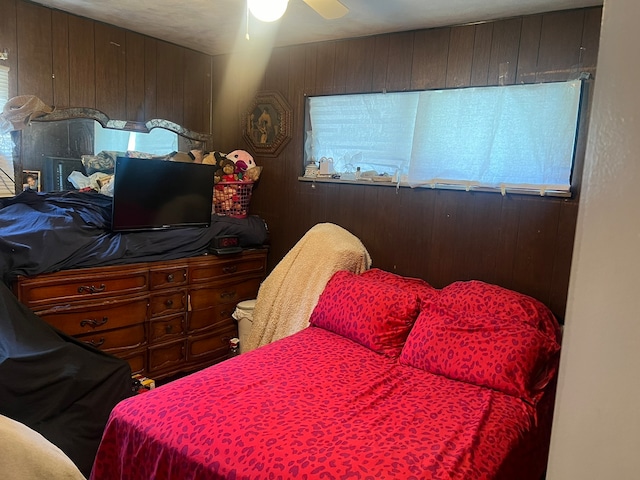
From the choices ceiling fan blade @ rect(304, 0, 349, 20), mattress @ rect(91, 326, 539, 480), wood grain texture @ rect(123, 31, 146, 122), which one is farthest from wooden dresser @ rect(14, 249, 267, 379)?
ceiling fan blade @ rect(304, 0, 349, 20)

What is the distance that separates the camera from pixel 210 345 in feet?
10.8

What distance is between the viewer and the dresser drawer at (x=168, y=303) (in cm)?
290

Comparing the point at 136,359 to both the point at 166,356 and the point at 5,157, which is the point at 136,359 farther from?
the point at 5,157

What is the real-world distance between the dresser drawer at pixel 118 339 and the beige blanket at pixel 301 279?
0.72m

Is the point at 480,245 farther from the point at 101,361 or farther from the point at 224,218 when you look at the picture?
the point at 101,361

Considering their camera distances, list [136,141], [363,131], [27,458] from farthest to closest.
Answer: [136,141]
[363,131]
[27,458]

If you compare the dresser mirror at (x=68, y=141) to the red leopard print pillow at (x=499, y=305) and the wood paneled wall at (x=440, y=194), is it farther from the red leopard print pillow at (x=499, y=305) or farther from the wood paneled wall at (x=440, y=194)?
the red leopard print pillow at (x=499, y=305)

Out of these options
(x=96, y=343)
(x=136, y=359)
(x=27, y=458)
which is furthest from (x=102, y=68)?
(x=27, y=458)

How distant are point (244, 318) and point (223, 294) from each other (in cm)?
23

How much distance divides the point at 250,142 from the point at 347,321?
1.84 metres

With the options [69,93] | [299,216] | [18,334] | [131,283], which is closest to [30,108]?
[69,93]

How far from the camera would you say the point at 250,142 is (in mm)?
3748

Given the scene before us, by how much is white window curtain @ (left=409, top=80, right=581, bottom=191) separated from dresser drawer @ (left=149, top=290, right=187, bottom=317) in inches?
67.8

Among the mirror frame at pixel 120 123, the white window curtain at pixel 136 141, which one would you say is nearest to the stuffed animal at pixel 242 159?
the mirror frame at pixel 120 123
